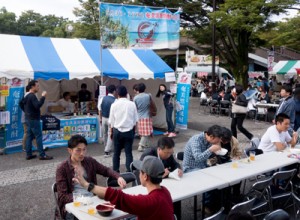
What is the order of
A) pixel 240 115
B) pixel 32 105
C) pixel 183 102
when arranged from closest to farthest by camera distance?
pixel 32 105 → pixel 240 115 → pixel 183 102

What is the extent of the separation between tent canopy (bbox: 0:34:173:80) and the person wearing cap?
5.82 metres

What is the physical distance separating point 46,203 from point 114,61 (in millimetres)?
5206

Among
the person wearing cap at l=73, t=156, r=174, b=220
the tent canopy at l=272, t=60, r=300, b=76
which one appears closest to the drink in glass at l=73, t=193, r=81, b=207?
the person wearing cap at l=73, t=156, r=174, b=220

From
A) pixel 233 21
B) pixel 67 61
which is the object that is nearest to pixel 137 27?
pixel 67 61

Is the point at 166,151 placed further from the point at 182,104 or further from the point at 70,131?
the point at 182,104

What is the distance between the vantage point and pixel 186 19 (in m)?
19.0

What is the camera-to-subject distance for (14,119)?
7703 millimetres

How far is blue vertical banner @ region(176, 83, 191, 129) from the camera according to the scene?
10220 millimetres

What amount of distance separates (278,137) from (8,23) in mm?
50824

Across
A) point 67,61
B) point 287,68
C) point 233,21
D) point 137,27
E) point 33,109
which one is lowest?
point 33,109

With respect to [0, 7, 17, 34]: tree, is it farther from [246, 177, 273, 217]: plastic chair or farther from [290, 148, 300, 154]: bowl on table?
[246, 177, 273, 217]: plastic chair

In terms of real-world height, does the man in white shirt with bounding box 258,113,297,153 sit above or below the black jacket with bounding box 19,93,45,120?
below

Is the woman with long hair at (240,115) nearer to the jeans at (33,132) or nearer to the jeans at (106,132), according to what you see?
the jeans at (106,132)

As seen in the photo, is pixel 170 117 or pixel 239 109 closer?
pixel 239 109
